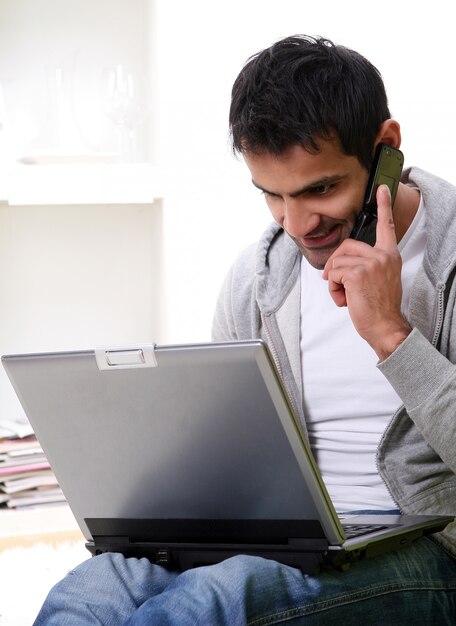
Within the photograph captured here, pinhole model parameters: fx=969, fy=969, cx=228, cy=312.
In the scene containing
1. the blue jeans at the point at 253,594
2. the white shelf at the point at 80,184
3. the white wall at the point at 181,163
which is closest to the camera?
the blue jeans at the point at 253,594

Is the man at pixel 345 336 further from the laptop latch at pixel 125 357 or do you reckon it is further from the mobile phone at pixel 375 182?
the laptop latch at pixel 125 357

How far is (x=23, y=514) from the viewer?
7.19 ft

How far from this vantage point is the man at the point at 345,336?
1.10m

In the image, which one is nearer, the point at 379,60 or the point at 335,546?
the point at 335,546

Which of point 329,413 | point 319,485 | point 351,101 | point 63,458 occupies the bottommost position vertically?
point 329,413

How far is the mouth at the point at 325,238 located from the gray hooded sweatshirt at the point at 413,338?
0.13 metres

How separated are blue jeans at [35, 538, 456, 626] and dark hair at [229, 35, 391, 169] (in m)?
0.56

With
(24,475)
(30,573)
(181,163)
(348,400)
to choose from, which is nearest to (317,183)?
(348,400)

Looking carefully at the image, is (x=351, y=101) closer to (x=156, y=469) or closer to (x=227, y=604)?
(x=156, y=469)

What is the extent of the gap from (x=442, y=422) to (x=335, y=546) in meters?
0.22

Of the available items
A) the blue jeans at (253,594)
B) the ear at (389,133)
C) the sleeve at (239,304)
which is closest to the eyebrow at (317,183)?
the ear at (389,133)

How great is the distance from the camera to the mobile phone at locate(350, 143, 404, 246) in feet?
4.45

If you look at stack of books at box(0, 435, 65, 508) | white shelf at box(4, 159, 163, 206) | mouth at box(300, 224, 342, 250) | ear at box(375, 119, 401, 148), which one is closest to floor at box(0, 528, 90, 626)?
stack of books at box(0, 435, 65, 508)

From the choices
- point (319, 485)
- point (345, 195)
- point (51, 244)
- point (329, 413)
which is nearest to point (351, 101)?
point (345, 195)
